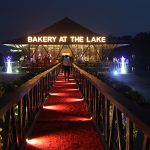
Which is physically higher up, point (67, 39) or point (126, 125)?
point (67, 39)

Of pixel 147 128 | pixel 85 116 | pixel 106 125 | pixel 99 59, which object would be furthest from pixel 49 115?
pixel 99 59

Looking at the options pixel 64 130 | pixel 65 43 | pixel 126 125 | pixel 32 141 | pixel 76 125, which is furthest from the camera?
pixel 65 43

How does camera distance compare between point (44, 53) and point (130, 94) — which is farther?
point (44, 53)

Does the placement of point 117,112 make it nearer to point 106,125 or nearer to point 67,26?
point 106,125

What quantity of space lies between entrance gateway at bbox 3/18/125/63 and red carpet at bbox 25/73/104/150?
4012 cm

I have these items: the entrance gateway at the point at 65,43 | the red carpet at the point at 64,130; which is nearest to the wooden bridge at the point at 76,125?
the red carpet at the point at 64,130

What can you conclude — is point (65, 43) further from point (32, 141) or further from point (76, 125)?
point (32, 141)

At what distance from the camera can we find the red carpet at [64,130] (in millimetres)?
10084

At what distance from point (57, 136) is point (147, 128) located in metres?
6.13

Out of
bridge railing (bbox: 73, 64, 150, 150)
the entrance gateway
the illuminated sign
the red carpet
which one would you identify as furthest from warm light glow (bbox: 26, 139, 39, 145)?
the illuminated sign

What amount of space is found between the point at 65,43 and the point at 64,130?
4892 centimetres

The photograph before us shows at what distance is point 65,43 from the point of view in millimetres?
60688

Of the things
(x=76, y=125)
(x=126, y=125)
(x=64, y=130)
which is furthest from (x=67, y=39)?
(x=126, y=125)

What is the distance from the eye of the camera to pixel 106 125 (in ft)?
32.1
